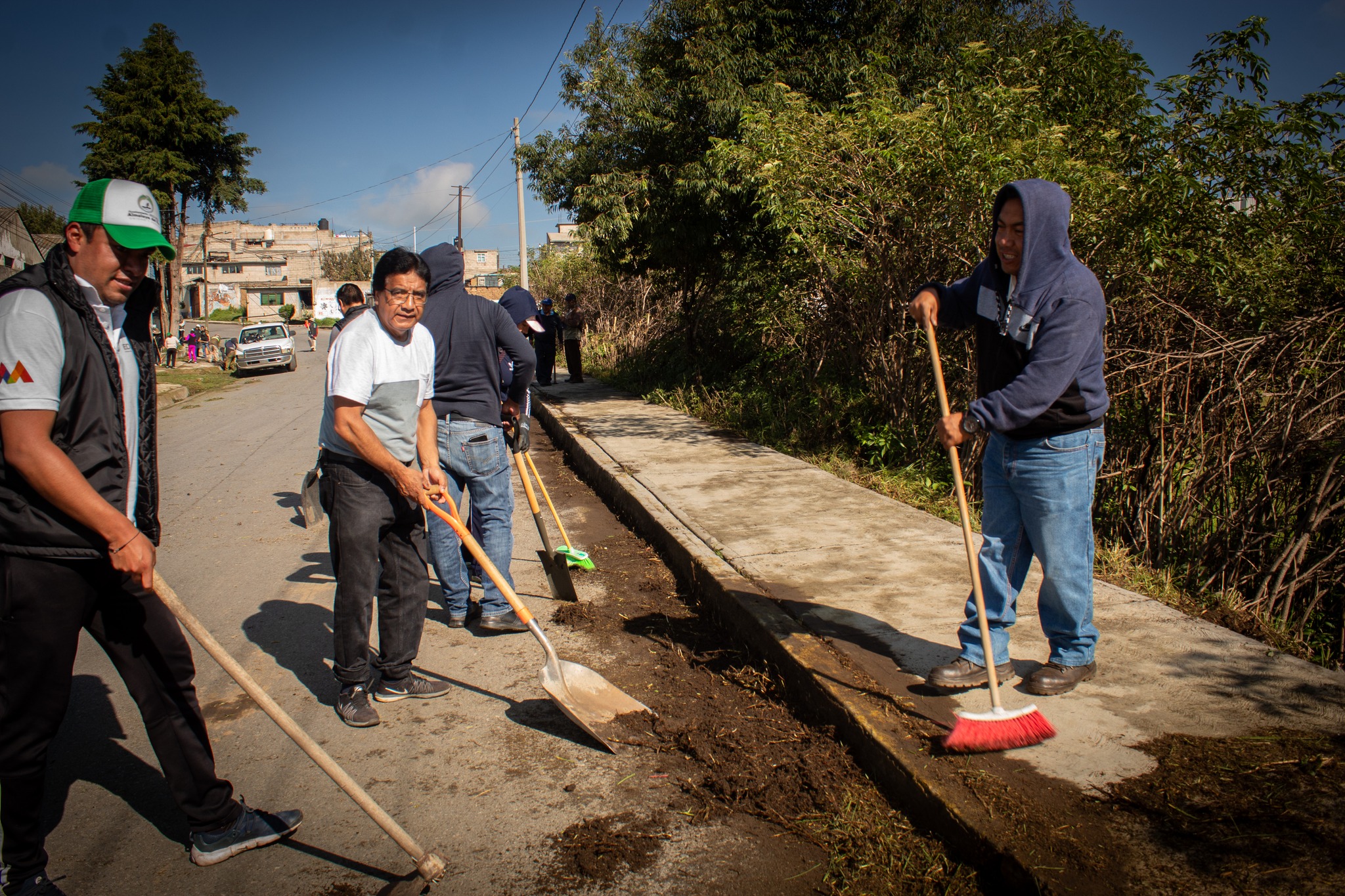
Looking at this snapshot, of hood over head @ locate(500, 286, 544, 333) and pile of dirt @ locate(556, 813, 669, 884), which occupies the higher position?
hood over head @ locate(500, 286, 544, 333)

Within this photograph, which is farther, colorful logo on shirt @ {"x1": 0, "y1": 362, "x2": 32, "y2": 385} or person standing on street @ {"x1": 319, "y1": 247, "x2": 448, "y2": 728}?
person standing on street @ {"x1": 319, "y1": 247, "x2": 448, "y2": 728}

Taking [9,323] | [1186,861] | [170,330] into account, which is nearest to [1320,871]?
[1186,861]

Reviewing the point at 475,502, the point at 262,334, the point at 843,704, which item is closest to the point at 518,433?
the point at 475,502

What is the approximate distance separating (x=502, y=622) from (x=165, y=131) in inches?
1452

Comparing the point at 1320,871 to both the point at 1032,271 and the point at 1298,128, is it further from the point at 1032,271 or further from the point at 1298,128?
the point at 1298,128

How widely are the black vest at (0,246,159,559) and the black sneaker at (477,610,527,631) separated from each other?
89.3 inches

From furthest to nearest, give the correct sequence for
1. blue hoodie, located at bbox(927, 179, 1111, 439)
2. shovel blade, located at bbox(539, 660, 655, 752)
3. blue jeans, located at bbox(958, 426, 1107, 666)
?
shovel blade, located at bbox(539, 660, 655, 752) < blue jeans, located at bbox(958, 426, 1107, 666) < blue hoodie, located at bbox(927, 179, 1111, 439)

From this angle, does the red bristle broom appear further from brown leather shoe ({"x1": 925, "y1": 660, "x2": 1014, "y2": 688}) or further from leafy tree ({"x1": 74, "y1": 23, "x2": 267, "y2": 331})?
leafy tree ({"x1": 74, "y1": 23, "x2": 267, "y2": 331})

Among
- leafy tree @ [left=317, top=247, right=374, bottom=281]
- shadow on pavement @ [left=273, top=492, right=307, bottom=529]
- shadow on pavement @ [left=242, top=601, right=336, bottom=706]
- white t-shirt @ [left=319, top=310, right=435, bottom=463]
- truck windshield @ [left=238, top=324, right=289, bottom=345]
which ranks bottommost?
shadow on pavement @ [left=242, top=601, right=336, bottom=706]

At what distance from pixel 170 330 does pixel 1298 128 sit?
38.7 metres

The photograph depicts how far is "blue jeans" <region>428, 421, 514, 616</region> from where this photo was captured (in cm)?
426

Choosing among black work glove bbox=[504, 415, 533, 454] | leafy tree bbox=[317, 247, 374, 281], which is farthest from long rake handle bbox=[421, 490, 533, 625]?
leafy tree bbox=[317, 247, 374, 281]

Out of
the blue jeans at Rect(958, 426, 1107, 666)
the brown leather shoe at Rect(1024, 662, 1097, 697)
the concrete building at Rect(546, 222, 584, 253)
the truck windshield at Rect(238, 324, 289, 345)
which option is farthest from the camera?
the truck windshield at Rect(238, 324, 289, 345)

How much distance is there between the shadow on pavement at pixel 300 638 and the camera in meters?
3.90
